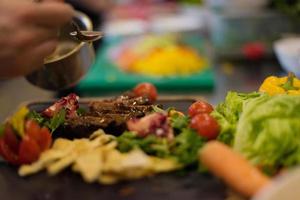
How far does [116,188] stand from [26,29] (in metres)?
0.36

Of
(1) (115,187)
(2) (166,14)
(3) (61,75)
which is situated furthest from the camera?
(2) (166,14)

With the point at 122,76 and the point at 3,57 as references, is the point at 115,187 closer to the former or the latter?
the point at 3,57

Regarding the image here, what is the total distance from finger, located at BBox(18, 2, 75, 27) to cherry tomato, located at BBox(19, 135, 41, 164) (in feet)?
0.76

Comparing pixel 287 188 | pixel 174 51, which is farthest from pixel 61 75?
pixel 174 51

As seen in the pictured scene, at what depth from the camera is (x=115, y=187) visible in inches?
44.3

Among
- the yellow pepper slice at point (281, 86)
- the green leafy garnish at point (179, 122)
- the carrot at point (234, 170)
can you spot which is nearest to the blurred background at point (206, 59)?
the yellow pepper slice at point (281, 86)

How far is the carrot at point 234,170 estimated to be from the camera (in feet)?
3.22

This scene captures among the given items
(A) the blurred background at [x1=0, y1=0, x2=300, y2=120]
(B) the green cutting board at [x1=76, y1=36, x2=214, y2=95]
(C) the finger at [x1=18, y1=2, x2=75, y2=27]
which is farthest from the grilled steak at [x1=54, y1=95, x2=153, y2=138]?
(B) the green cutting board at [x1=76, y1=36, x2=214, y2=95]

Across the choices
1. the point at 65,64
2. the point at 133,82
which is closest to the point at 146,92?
the point at 65,64

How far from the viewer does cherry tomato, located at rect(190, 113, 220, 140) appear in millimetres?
1219

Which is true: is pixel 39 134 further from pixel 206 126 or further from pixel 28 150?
pixel 206 126

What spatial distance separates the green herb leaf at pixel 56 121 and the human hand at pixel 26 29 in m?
0.15

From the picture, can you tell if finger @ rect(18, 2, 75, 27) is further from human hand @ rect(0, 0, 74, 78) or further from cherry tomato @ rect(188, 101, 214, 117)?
cherry tomato @ rect(188, 101, 214, 117)

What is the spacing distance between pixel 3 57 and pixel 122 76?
4.58 ft
